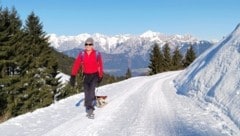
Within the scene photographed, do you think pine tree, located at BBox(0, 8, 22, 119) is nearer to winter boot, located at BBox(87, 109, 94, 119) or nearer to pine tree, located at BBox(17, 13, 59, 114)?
pine tree, located at BBox(17, 13, 59, 114)

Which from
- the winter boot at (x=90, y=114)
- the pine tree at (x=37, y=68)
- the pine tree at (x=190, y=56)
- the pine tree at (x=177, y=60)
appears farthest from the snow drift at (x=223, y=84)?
the pine tree at (x=190, y=56)

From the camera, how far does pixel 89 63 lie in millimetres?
12328

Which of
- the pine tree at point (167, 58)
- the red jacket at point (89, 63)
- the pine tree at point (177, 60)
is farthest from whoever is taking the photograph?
the pine tree at point (177, 60)

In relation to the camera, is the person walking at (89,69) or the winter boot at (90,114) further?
the person walking at (89,69)

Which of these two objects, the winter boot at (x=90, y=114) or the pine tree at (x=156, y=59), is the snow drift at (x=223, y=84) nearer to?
the winter boot at (x=90, y=114)

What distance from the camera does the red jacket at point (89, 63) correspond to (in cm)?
1221

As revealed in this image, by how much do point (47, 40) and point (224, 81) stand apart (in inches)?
1419

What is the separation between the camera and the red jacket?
12.2 metres

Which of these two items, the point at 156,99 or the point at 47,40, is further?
the point at 47,40

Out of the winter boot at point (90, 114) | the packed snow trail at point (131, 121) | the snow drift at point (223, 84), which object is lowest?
the packed snow trail at point (131, 121)

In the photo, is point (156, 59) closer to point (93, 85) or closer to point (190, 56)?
point (190, 56)

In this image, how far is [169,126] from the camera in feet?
33.2

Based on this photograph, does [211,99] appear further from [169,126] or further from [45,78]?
[45,78]

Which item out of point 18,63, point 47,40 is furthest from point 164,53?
point 18,63
